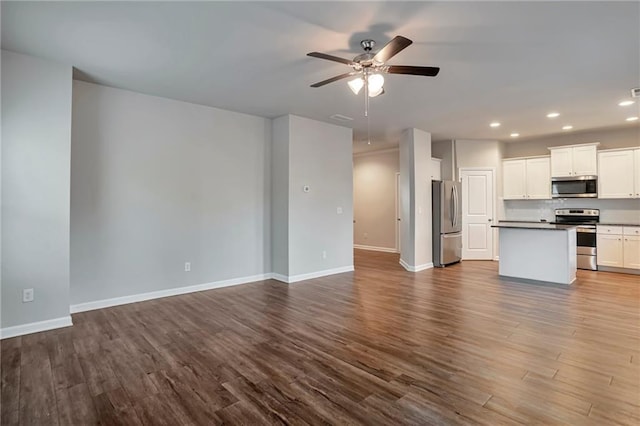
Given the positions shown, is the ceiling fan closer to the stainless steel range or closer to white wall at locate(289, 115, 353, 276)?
white wall at locate(289, 115, 353, 276)

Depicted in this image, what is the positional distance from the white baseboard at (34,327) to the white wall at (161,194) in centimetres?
51

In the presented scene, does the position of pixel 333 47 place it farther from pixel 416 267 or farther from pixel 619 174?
pixel 619 174

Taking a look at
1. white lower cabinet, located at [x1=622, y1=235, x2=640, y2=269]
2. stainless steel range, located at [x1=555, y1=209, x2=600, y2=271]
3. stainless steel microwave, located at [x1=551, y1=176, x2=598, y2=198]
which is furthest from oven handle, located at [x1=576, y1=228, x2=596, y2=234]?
stainless steel microwave, located at [x1=551, y1=176, x2=598, y2=198]

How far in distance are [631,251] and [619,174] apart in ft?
4.79

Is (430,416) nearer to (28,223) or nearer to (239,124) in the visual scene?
(28,223)

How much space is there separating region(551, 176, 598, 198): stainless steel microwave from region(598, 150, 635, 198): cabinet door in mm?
106

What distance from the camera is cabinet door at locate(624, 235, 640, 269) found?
5977 millimetres

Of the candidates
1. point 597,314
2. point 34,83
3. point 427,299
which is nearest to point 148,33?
point 34,83

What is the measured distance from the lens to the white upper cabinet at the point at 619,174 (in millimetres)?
6098

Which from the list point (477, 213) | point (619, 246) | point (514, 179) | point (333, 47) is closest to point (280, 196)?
point (333, 47)

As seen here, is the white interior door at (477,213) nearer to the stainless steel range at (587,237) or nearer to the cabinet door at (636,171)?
the stainless steel range at (587,237)

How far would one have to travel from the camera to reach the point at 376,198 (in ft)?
30.6

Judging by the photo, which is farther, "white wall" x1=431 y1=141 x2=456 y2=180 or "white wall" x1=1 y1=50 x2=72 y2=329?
"white wall" x1=431 y1=141 x2=456 y2=180

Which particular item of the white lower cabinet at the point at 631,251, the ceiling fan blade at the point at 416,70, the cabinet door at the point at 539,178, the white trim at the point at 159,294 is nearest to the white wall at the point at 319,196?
the white trim at the point at 159,294
